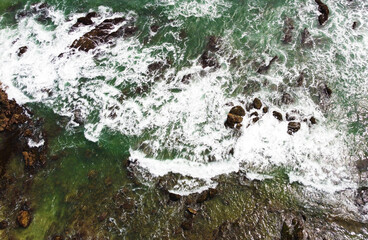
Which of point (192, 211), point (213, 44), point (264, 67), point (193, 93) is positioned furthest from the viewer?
point (213, 44)

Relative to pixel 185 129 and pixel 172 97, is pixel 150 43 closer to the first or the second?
pixel 172 97

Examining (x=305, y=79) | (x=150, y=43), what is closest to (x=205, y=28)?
(x=150, y=43)

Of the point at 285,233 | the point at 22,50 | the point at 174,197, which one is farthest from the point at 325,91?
the point at 22,50

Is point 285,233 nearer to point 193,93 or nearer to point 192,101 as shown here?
point 192,101

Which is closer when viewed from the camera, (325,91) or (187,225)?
(187,225)

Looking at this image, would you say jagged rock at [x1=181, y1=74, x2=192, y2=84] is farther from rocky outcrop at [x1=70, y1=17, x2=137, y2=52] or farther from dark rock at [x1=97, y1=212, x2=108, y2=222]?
dark rock at [x1=97, y1=212, x2=108, y2=222]

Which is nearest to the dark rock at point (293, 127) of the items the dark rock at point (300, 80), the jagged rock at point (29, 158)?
the dark rock at point (300, 80)
